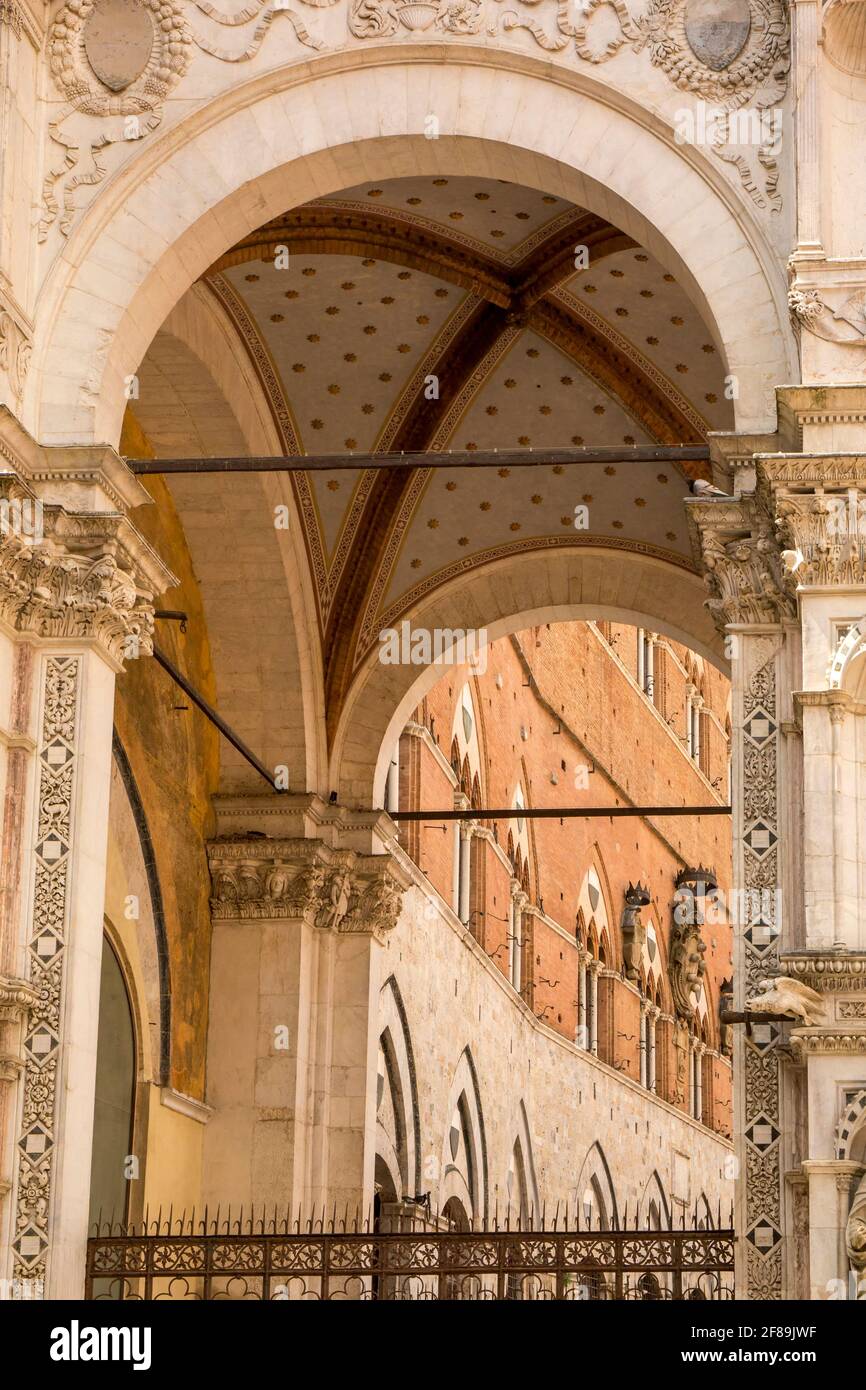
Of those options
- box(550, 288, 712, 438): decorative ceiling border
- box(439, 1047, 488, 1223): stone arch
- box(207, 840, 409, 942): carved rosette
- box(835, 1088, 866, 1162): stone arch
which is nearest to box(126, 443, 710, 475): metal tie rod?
box(835, 1088, 866, 1162): stone arch

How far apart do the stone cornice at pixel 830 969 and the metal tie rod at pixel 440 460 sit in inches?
117

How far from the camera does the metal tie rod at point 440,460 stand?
12.9m

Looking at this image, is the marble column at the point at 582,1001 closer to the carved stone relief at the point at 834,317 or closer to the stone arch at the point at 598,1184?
the stone arch at the point at 598,1184

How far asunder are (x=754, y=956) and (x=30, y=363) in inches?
193

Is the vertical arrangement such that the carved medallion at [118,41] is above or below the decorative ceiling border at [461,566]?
above

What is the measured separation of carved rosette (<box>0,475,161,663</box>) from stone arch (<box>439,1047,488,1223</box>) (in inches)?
490

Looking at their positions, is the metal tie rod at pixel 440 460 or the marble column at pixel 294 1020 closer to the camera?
the metal tie rod at pixel 440 460

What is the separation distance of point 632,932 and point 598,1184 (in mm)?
4221

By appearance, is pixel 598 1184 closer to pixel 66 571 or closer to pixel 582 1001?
pixel 582 1001

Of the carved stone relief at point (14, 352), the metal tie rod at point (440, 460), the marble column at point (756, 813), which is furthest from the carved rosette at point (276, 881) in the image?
the marble column at point (756, 813)

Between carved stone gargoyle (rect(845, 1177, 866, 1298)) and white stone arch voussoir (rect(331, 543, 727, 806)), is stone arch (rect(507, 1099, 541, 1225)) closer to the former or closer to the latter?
white stone arch voussoir (rect(331, 543, 727, 806))

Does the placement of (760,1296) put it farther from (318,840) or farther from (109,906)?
(318,840)

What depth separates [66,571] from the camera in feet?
41.6

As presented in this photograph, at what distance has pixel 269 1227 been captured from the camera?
1767 centimetres
